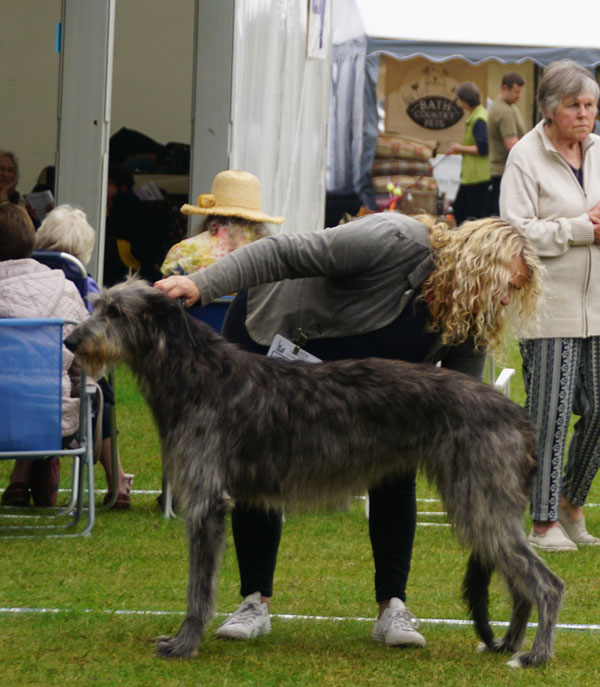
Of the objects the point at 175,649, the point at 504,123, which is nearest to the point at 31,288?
the point at 175,649

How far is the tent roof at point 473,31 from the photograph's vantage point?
14461 mm

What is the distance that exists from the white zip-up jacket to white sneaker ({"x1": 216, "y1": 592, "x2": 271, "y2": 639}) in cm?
201

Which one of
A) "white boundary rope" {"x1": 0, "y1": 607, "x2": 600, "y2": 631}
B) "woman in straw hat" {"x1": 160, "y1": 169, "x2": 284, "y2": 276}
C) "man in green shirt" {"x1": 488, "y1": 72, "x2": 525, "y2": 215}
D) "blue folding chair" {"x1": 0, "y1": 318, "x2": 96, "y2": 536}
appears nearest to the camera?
"white boundary rope" {"x1": 0, "y1": 607, "x2": 600, "y2": 631}

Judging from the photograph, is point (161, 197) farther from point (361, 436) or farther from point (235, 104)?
point (361, 436)

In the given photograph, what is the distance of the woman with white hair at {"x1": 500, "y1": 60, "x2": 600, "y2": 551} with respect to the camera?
5.53 meters

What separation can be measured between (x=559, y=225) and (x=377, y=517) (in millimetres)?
1894

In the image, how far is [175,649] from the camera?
3.85 m

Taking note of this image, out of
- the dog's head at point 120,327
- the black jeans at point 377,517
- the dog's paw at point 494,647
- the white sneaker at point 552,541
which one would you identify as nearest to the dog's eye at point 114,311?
the dog's head at point 120,327

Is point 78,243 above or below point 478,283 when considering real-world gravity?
below

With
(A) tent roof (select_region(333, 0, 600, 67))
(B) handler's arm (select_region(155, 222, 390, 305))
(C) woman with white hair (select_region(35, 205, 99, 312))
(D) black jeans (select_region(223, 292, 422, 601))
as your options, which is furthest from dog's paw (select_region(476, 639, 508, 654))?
(A) tent roof (select_region(333, 0, 600, 67))

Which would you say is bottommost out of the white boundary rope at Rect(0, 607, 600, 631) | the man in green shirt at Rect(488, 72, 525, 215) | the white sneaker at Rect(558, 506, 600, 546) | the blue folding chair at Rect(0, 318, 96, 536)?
the white sneaker at Rect(558, 506, 600, 546)

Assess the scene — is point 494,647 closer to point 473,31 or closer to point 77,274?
point 77,274

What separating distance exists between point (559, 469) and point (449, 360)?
1.72 meters

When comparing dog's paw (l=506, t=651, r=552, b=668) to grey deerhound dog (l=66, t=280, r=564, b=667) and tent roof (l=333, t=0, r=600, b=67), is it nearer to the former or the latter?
grey deerhound dog (l=66, t=280, r=564, b=667)
